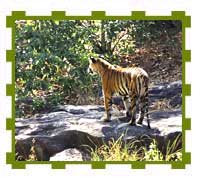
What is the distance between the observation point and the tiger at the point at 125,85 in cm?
995

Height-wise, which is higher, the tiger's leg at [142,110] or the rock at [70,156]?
the tiger's leg at [142,110]

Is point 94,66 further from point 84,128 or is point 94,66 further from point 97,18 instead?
point 97,18

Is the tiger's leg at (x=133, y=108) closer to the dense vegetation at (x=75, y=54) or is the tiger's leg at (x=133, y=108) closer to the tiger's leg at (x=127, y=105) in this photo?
the tiger's leg at (x=127, y=105)

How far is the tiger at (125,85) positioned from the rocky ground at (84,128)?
0.30 feet

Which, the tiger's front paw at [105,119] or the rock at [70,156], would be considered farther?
the tiger's front paw at [105,119]

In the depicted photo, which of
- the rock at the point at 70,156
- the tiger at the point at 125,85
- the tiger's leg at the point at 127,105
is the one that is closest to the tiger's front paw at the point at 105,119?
the tiger at the point at 125,85

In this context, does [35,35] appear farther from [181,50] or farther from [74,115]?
[181,50]

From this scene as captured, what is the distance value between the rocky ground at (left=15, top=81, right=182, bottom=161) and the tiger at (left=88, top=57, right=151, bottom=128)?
9cm

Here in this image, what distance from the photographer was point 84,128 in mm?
9867

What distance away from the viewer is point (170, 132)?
962 centimetres

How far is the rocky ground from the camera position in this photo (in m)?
9.62

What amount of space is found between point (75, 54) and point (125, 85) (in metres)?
0.63

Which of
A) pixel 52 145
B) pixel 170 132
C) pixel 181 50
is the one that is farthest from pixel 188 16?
pixel 52 145

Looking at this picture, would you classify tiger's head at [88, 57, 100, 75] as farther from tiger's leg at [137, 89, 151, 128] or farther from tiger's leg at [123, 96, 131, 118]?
tiger's leg at [137, 89, 151, 128]
